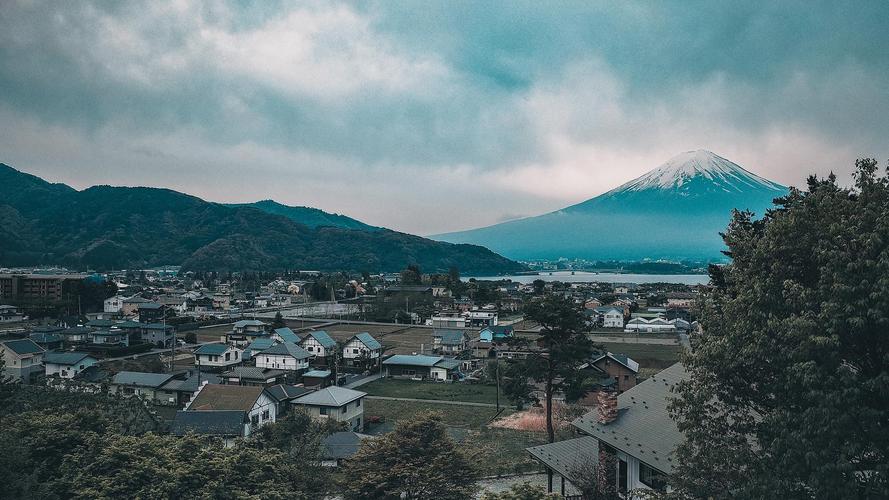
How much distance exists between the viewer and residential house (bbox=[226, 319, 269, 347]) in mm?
41859

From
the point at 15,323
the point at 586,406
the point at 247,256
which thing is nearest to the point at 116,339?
the point at 15,323

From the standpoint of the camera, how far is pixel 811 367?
17.9ft

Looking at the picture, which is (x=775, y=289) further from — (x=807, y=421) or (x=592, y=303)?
(x=592, y=303)

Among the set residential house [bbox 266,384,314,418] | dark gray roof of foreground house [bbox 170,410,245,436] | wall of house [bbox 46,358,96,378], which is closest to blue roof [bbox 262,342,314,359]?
residential house [bbox 266,384,314,418]

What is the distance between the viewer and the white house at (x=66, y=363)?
1219 inches

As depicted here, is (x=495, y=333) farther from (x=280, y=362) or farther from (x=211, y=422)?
(x=211, y=422)

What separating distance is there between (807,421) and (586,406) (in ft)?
64.9

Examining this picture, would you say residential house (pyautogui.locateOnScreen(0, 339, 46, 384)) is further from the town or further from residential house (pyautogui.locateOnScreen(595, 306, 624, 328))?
residential house (pyautogui.locateOnScreen(595, 306, 624, 328))

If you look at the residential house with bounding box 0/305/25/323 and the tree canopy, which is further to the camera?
the residential house with bounding box 0/305/25/323

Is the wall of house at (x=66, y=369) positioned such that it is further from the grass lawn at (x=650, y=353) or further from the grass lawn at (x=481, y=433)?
the grass lawn at (x=650, y=353)

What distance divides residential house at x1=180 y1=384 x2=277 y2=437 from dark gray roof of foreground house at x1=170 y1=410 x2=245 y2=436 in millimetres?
592

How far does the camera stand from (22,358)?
31.2m

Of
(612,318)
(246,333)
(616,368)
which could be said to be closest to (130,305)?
(246,333)

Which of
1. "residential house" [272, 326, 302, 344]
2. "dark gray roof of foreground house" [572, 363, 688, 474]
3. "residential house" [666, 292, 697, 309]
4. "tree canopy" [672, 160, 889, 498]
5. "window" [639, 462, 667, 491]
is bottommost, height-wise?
"residential house" [272, 326, 302, 344]
